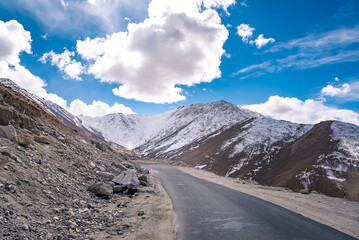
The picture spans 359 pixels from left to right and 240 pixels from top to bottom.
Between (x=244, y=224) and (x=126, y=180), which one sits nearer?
(x=244, y=224)

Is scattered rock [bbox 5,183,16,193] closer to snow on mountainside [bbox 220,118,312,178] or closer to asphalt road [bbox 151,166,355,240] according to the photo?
asphalt road [bbox 151,166,355,240]

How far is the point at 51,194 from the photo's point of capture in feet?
26.4

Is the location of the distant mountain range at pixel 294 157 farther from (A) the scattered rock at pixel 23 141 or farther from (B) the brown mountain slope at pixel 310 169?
(A) the scattered rock at pixel 23 141

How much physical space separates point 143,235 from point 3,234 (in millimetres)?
3913

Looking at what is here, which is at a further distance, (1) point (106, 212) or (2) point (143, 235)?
(1) point (106, 212)

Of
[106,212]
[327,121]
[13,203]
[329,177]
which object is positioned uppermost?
[327,121]

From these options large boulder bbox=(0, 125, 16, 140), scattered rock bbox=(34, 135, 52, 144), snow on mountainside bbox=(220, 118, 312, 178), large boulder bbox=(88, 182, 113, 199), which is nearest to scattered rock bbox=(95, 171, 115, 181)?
large boulder bbox=(88, 182, 113, 199)

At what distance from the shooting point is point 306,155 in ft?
232

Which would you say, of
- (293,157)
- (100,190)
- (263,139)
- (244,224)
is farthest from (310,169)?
(100,190)

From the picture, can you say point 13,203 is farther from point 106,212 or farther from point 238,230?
point 238,230

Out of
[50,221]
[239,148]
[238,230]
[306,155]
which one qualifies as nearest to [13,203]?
[50,221]

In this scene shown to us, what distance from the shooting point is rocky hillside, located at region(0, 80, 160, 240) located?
Answer: 19.8 feet

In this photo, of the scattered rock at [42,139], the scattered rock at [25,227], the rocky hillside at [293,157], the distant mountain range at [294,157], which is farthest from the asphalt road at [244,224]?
the rocky hillside at [293,157]

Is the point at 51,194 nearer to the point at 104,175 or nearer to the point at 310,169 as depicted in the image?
the point at 104,175
